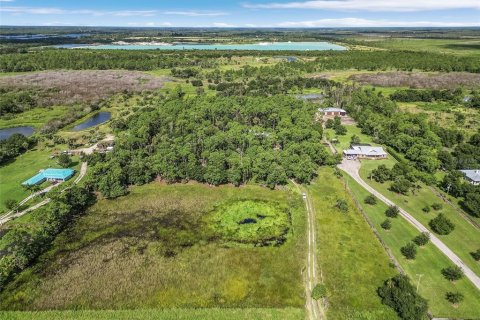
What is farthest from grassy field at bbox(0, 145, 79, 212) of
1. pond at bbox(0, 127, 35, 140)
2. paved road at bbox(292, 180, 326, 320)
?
paved road at bbox(292, 180, 326, 320)

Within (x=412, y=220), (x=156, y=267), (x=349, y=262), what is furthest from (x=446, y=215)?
(x=156, y=267)

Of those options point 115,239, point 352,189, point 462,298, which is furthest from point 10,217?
point 462,298

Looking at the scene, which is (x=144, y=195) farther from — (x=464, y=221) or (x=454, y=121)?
(x=454, y=121)

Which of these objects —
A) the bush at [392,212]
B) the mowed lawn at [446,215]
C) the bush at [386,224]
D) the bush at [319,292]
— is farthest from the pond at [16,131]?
the bush at [392,212]

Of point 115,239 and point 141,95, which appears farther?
point 141,95

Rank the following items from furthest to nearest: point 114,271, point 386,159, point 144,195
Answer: point 386,159, point 144,195, point 114,271

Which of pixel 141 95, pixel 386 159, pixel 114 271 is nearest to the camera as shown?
A: pixel 114 271
